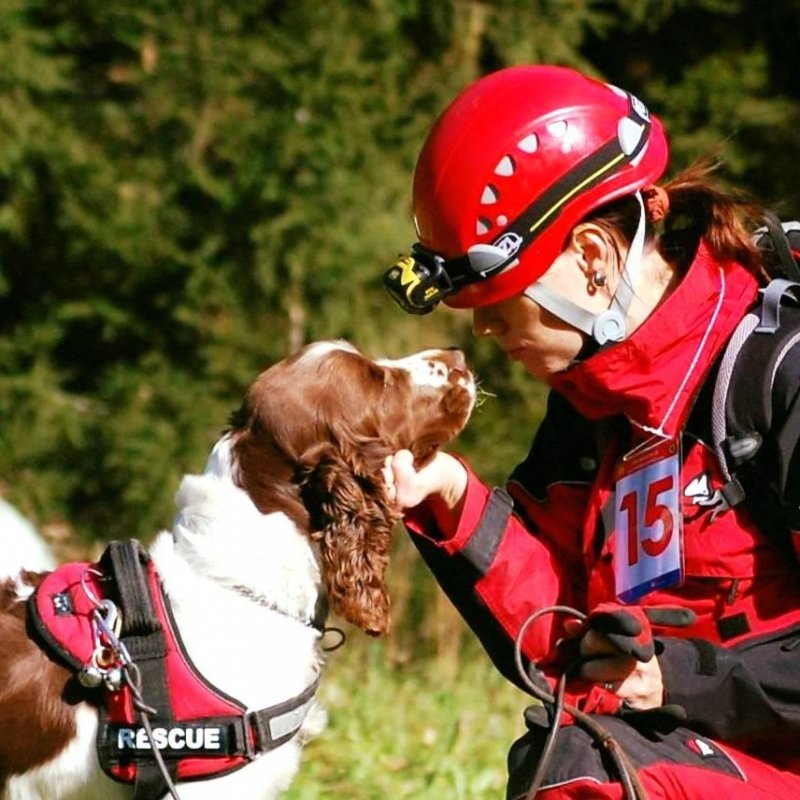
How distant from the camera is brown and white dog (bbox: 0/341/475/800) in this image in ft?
12.8

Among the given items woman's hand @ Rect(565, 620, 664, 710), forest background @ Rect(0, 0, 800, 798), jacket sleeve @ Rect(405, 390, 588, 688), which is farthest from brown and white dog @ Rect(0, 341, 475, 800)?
forest background @ Rect(0, 0, 800, 798)

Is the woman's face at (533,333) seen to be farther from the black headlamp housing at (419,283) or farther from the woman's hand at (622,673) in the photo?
the woman's hand at (622,673)

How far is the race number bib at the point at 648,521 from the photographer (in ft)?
12.3

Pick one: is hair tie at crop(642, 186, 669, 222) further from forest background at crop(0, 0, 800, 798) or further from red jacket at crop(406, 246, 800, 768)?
forest background at crop(0, 0, 800, 798)

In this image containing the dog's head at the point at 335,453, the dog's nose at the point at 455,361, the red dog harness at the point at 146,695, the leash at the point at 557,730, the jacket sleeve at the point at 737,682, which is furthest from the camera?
the dog's nose at the point at 455,361

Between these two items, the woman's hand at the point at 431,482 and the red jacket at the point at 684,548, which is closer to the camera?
the red jacket at the point at 684,548

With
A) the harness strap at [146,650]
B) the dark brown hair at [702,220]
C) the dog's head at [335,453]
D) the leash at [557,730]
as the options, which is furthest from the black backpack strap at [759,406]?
the harness strap at [146,650]

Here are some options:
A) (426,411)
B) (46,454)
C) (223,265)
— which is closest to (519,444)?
(223,265)

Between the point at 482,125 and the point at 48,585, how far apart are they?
1.51 m

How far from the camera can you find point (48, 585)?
400cm

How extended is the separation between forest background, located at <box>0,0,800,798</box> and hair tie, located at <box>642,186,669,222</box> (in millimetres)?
4964

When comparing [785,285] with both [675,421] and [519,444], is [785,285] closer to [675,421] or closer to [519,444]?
[675,421]

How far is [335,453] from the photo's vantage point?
13.4 feet

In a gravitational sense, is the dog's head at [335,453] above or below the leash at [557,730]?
above
